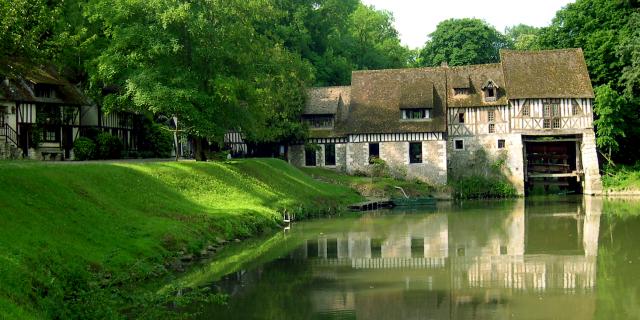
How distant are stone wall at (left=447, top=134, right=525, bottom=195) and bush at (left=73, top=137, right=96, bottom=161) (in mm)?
25757

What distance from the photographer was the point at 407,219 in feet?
112

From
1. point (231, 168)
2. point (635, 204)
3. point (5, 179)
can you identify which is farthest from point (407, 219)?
point (5, 179)

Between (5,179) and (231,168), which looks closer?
(5,179)

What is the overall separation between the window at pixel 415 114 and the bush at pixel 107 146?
20.9m

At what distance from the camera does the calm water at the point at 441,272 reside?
1414cm

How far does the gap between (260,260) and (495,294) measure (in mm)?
7978

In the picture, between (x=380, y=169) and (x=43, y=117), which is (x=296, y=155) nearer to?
(x=380, y=169)

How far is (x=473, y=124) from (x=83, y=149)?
27603 millimetres

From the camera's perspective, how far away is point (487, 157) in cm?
4944

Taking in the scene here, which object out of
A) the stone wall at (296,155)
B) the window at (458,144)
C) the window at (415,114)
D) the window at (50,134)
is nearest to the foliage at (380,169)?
the window at (415,114)

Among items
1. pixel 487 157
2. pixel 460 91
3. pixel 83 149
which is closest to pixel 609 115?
pixel 487 157

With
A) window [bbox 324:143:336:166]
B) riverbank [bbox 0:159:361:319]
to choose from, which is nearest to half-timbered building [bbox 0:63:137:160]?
riverbank [bbox 0:159:361:319]

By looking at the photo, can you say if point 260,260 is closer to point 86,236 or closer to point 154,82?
point 86,236

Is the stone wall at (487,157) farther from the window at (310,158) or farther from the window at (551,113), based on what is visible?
the window at (310,158)
